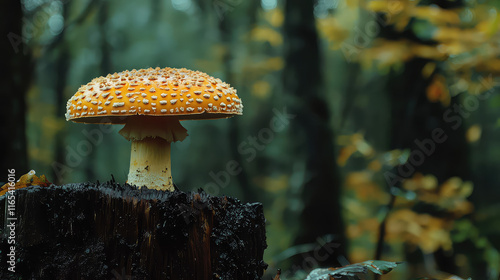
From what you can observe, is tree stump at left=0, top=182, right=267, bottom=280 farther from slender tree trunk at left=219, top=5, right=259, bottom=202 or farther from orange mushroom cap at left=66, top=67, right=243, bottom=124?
slender tree trunk at left=219, top=5, right=259, bottom=202

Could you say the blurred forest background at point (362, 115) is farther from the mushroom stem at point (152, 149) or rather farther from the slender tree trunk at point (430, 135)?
the mushroom stem at point (152, 149)

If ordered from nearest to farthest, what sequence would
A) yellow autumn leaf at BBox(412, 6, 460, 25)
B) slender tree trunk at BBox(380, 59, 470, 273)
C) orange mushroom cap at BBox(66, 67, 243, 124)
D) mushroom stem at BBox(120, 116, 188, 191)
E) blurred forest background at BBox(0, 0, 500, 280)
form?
orange mushroom cap at BBox(66, 67, 243, 124)
mushroom stem at BBox(120, 116, 188, 191)
yellow autumn leaf at BBox(412, 6, 460, 25)
blurred forest background at BBox(0, 0, 500, 280)
slender tree trunk at BBox(380, 59, 470, 273)

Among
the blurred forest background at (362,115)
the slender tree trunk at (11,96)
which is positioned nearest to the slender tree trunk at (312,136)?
the blurred forest background at (362,115)

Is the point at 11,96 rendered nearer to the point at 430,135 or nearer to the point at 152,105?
the point at 152,105

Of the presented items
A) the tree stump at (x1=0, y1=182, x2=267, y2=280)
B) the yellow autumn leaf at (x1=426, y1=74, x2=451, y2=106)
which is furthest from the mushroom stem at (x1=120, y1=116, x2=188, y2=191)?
the yellow autumn leaf at (x1=426, y1=74, x2=451, y2=106)

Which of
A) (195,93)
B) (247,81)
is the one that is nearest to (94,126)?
(247,81)

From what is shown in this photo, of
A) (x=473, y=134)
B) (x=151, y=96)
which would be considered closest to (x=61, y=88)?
(x=151, y=96)
